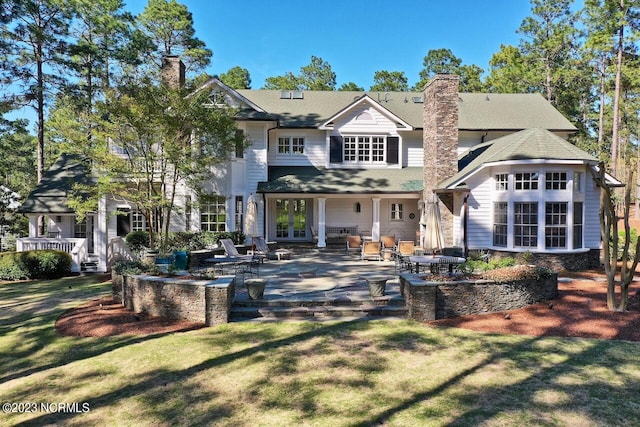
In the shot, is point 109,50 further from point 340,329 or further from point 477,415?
point 477,415

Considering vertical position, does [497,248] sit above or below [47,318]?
above

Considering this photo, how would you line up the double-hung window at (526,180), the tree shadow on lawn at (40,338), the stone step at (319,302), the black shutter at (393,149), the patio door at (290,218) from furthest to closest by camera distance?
the patio door at (290,218)
the black shutter at (393,149)
the double-hung window at (526,180)
the stone step at (319,302)
the tree shadow on lawn at (40,338)

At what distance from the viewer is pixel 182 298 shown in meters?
9.13

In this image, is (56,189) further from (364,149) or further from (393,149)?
(393,149)

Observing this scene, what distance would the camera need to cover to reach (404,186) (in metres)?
20.4

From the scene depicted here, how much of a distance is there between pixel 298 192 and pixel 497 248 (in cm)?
929

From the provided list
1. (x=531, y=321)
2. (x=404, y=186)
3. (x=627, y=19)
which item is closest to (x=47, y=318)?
(x=531, y=321)

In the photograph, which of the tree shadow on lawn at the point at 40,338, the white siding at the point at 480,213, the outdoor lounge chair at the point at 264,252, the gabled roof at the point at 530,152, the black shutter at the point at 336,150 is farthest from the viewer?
the black shutter at the point at 336,150

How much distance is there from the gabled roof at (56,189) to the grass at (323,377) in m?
12.7

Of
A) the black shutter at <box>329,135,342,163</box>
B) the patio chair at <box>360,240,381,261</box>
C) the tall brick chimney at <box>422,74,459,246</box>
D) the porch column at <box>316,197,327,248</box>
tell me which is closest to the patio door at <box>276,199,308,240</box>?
the porch column at <box>316,197,327,248</box>

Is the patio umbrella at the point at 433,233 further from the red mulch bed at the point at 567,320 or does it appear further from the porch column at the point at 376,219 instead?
the porch column at the point at 376,219

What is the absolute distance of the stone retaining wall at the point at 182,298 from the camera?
343 inches

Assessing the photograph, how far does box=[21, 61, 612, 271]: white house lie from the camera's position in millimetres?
14539

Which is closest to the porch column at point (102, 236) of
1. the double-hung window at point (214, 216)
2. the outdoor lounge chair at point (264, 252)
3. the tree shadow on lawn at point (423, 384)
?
the double-hung window at point (214, 216)
